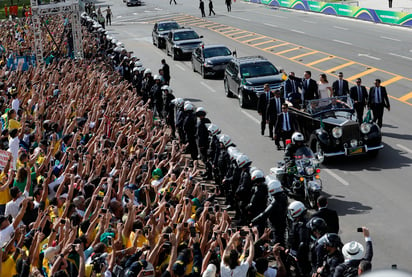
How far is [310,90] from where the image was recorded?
2080 cm

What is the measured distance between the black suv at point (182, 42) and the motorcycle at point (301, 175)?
21098 mm

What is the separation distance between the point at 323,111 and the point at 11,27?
26.0 metres

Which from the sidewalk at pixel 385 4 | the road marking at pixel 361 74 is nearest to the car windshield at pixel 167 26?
the road marking at pixel 361 74

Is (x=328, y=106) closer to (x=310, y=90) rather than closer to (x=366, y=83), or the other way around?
(x=310, y=90)

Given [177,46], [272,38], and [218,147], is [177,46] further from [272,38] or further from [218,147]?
[218,147]

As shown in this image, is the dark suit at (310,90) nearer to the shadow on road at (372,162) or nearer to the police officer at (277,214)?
the shadow on road at (372,162)

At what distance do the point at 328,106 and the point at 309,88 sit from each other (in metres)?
2.03

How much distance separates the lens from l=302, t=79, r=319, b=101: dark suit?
68.0 feet

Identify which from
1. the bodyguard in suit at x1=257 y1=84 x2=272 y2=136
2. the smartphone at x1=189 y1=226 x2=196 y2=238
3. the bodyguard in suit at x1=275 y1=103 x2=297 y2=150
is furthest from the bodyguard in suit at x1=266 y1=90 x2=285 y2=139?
the smartphone at x1=189 y1=226 x2=196 y2=238

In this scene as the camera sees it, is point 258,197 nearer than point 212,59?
Yes

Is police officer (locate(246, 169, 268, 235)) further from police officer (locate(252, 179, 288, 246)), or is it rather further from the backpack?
the backpack

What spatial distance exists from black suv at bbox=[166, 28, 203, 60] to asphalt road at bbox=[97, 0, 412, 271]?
55cm

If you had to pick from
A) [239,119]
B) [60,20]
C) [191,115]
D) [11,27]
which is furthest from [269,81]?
[60,20]

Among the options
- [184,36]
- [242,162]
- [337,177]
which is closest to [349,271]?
[242,162]
